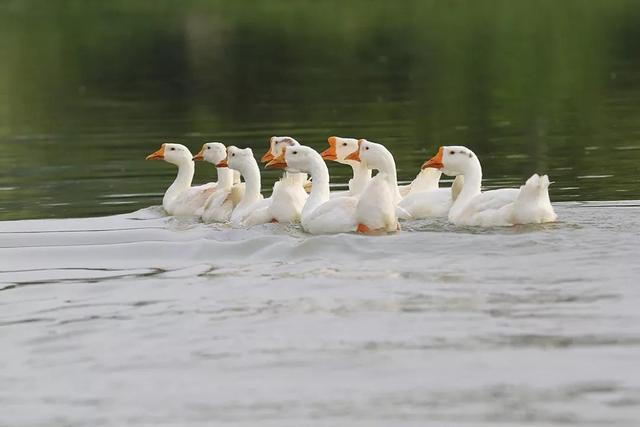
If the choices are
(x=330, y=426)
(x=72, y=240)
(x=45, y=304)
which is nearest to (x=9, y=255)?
(x=72, y=240)

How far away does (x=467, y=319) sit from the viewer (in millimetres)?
11969

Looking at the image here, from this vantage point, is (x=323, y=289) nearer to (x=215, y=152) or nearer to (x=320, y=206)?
(x=320, y=206)

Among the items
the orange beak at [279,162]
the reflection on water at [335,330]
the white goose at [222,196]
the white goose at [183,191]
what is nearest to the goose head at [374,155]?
the orange beak at [279,162]

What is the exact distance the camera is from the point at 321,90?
4200 cm

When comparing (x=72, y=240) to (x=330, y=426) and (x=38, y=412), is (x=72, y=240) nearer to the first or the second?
(x=38, y=412)

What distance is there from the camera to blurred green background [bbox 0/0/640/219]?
2509cm

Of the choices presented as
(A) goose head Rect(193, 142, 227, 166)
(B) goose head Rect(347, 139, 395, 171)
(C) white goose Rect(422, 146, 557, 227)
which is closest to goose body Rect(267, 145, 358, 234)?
(B) goose head Rect(347, 139, 395, 171)

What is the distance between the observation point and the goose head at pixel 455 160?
1814cm

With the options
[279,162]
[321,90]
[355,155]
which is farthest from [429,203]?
[321,90]

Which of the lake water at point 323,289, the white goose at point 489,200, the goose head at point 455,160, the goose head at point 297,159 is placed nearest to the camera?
the lake water at point 323,289

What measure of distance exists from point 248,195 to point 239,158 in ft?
1.94

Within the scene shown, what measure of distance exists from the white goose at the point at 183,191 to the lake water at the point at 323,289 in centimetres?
32

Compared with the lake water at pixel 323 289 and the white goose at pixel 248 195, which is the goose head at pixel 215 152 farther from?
the lake water at pixel 323 289

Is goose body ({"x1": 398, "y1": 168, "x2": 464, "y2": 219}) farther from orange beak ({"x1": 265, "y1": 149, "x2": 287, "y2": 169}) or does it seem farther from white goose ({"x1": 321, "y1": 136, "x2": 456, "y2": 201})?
orange beak ({"x1": 265, "y1": 149, "x2": 287, "y2": 169})
